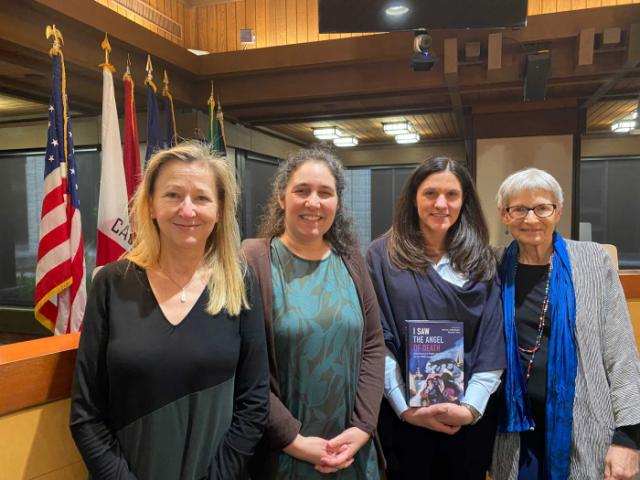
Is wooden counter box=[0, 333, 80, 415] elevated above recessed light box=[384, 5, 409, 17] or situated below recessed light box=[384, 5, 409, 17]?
below

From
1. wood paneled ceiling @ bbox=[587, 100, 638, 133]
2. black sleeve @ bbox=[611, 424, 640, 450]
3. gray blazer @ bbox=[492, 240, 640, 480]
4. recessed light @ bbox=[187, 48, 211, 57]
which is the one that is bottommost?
black sleeve @ bbox=[611, 424, 640, 450]

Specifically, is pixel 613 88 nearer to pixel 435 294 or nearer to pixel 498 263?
pixel 498 263

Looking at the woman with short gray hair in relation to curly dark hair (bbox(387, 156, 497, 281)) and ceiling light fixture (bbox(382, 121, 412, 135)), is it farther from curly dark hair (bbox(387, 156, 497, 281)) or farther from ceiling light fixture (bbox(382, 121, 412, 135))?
ceiling light fixture (bbox(382, 121, 412, 135))

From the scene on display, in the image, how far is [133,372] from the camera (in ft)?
3.38

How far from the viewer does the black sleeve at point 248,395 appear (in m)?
1.16

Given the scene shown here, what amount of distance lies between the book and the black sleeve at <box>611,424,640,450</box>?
476 mm

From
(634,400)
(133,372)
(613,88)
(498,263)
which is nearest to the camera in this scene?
(133,372)

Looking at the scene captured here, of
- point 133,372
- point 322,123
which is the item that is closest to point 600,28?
point 322,123

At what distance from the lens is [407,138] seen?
7227 mm

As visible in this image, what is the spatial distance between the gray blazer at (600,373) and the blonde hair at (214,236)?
3.45 ft

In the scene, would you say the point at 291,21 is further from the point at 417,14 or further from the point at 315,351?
the point at 315,351

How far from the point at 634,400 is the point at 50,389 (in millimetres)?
1626

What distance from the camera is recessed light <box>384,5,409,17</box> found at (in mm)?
3074

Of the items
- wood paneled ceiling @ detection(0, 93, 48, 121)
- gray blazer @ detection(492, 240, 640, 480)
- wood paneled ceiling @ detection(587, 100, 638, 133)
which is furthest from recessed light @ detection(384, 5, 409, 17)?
wood paneled ceiling @ detection(0, 93, 48, 121)
